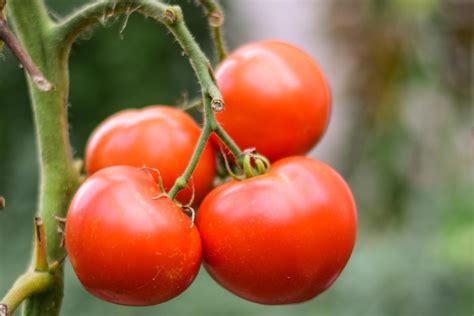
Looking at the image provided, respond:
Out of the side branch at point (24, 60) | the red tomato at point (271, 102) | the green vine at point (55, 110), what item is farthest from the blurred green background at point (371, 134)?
the side branch at point (24, 60)

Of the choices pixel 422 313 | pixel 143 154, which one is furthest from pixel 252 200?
pixel 422 313

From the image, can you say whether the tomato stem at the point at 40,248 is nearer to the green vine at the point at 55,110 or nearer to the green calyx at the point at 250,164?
the green vine at the point at 55,110

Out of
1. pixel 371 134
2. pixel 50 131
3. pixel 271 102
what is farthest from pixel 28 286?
pixel 371 134

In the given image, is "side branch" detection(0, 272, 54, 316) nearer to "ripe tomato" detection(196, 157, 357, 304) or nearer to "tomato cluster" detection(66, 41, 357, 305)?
"tomato cluster" detection(66, 41, 357, 305)

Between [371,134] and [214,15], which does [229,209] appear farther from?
[371,134]

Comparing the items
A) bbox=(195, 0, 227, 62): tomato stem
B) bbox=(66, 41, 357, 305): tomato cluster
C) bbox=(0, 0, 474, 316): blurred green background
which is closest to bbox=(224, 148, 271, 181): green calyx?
bbox=(66, 41, 357, 305): tomato cluster

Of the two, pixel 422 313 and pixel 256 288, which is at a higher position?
pixel 256 288

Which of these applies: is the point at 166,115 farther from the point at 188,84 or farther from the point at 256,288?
the point at 188,84
